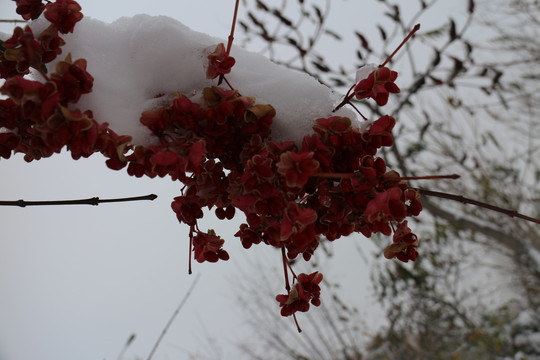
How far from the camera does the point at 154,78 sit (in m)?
0.57

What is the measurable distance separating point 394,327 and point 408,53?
3333 millimetres

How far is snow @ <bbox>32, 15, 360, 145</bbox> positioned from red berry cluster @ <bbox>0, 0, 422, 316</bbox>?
5 centimetres

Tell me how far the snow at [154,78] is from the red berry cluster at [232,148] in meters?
0.05

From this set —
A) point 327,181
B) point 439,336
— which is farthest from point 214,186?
point 439,336

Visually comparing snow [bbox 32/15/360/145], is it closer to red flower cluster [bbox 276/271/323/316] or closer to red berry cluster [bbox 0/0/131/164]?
red berry cluster [bbox 0/0/131/164]

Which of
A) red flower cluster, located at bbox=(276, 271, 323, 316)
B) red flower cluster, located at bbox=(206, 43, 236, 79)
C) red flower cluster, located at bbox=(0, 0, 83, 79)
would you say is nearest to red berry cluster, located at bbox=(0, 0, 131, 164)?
red flower cluster, located at bbox=(0, 0, 83, 79)

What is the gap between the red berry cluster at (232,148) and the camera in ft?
1.38

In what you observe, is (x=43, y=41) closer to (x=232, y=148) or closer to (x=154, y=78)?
(x=154, y=78)

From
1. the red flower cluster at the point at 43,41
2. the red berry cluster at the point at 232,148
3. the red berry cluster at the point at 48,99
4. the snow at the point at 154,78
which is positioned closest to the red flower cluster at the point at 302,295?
the red berry cluster at the point at 232,148

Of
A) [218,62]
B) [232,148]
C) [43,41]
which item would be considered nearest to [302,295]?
[232,148]

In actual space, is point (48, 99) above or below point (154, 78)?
below

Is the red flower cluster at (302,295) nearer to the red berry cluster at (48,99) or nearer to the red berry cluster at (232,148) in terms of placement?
the red berry cluster at (232,148)

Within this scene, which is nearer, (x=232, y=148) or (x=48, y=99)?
(x=48, y=99)

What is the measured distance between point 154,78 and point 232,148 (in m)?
0.17
